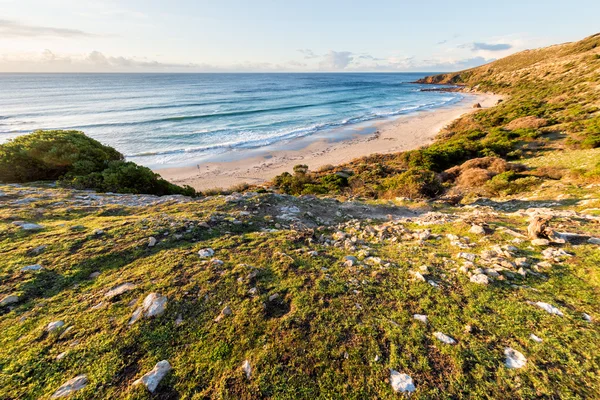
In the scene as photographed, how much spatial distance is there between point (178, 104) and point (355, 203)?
61705 millimetres

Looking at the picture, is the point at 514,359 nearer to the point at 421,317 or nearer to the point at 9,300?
the point at 421,317

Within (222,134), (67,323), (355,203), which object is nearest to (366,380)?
(67,323)

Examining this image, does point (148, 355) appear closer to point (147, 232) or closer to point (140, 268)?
point (140, 268)

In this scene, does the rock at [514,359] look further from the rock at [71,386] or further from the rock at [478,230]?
the rock at [71,386]

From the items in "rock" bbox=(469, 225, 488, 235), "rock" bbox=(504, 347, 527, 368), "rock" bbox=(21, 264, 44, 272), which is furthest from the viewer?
"rock" bbox=(469, 225, 488, 235)

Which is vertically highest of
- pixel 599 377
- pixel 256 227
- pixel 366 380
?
pixel 599 377

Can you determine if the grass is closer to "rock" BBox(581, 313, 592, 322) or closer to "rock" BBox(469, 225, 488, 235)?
"rock" BBox(581, 313, 592, 322)

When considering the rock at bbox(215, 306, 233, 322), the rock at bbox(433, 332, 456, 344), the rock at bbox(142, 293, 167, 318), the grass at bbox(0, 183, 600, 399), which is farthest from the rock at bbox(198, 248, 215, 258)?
the rock at bbox(433, 332, 456, 344)

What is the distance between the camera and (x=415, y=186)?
1119 centimetres

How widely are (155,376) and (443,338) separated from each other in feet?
10.6

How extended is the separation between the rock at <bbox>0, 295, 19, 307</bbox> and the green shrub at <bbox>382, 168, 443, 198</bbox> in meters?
11.6

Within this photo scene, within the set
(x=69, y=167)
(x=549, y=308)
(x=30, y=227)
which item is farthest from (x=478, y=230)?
(x=69, y=167)

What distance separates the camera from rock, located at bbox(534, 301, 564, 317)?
3.21 meters

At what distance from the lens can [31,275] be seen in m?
3.68
